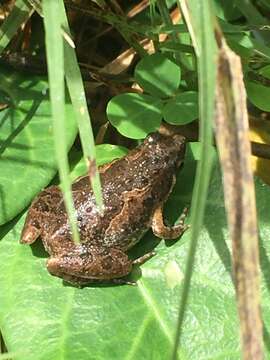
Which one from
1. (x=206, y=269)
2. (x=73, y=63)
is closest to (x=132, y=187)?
(x=206, y=269)

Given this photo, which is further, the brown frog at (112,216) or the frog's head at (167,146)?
the frog's head at (167,146)

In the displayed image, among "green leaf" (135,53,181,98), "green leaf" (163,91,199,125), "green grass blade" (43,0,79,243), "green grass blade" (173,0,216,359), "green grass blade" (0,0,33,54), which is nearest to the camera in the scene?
Result: "green grass blade" (173,0,216,359)

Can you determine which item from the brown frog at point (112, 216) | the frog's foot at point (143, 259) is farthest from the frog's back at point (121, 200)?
the frog's foot at point (143, 259)

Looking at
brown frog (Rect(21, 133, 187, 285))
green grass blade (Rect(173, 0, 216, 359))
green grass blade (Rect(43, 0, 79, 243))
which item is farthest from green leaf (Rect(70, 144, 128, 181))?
green grass blade (Rect(173, 0, 216, 359))

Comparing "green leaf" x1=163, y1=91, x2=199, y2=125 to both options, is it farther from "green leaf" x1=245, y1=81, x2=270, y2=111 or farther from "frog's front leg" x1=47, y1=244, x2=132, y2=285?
"frog's front leg" x1=47, y1=244, x2=132, y2=285

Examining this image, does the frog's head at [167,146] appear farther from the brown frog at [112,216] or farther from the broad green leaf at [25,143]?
the broad green leaf at [25,143]

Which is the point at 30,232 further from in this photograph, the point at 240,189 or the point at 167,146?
the point at 240,189
